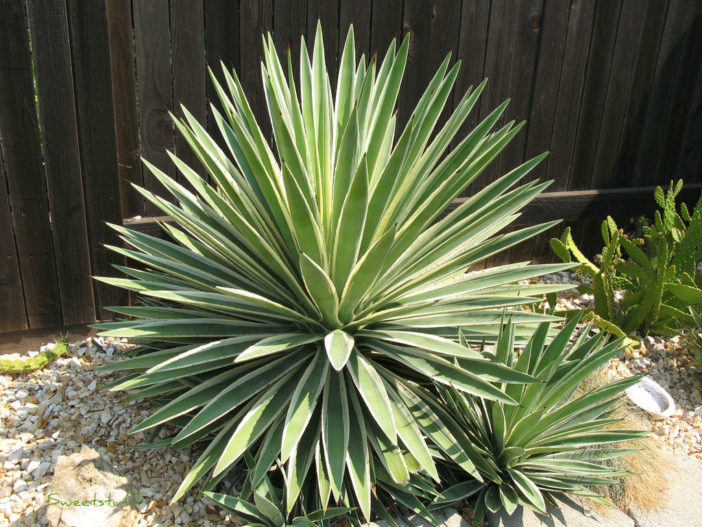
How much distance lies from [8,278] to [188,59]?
1.35 m

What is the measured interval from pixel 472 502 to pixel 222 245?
138cm

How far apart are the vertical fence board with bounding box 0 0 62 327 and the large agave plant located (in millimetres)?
611

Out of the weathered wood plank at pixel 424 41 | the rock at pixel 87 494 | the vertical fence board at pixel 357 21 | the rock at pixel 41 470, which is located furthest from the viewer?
the weathered wood plank at pixel 424 41

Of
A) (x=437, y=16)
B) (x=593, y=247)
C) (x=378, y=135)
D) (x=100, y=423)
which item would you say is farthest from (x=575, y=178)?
(x=100, y=423)

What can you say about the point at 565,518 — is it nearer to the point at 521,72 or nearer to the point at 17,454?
the point at 17,454

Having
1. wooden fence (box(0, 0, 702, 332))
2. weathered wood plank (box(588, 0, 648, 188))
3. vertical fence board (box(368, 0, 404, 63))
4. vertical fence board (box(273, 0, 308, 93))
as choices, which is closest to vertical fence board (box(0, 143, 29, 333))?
wooden fence (box(0, 0, 702, 332))

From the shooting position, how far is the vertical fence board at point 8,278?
2.82 m

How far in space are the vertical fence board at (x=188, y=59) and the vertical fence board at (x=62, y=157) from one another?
0.48m

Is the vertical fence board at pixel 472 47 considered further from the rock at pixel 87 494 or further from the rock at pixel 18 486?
the rock at pixel 18 486

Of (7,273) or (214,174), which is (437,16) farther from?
(7,273)

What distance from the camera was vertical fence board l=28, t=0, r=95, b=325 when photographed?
2670 millimetres

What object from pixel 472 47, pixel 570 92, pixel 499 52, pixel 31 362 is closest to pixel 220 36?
pixel 472 47

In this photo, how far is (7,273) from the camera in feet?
9.54

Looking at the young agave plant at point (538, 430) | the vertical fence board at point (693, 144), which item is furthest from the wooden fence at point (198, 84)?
the young agave plant at point (538, 430)
